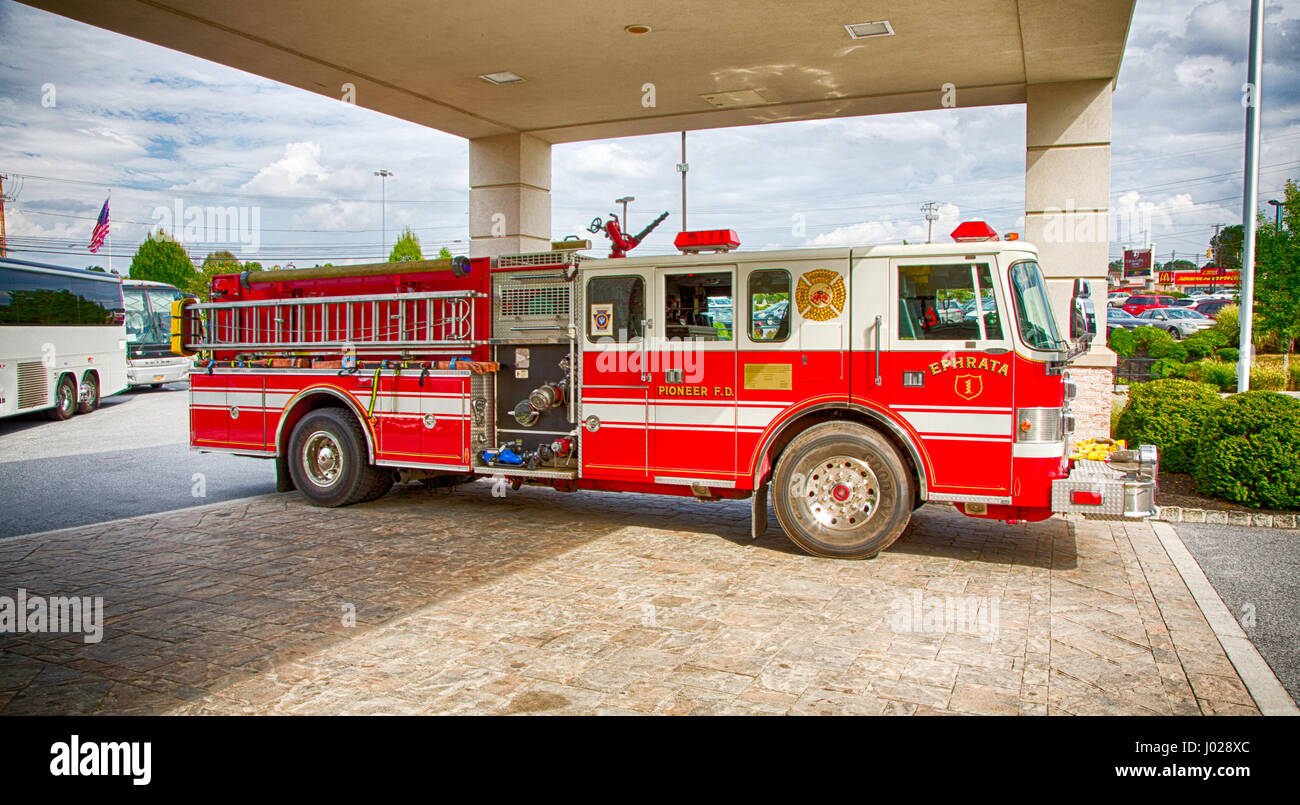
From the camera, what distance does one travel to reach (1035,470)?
6934mm

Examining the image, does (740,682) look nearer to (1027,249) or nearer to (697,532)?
(697,532)

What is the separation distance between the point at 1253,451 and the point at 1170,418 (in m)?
1.69

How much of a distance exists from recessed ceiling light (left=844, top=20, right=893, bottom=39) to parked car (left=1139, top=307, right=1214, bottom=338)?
30.2 m

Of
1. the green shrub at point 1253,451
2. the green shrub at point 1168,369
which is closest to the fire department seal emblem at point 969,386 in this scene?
the green shrub at point 1253,451

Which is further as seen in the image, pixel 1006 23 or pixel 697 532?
pixel 1006 23

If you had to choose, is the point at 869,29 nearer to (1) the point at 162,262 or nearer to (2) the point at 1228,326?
(2) the point at 1228,326

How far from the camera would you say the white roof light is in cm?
1134

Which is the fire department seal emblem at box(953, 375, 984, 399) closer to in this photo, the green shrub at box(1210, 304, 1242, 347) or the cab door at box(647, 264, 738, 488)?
the cab door at box(647, 264, 738, 488)

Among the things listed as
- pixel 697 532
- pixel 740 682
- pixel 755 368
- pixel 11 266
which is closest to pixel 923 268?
pixel 755 368

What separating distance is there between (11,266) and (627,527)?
14920 millimetres

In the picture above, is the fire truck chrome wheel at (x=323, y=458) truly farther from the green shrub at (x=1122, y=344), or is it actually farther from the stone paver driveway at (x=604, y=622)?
the green shrub at (x=1122, y=344)

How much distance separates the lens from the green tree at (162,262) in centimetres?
6178

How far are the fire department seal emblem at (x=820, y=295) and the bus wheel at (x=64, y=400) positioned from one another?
60.9ft

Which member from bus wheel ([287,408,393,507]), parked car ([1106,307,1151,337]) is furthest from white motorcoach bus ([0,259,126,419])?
parked car ([1106,307,1151,337])
